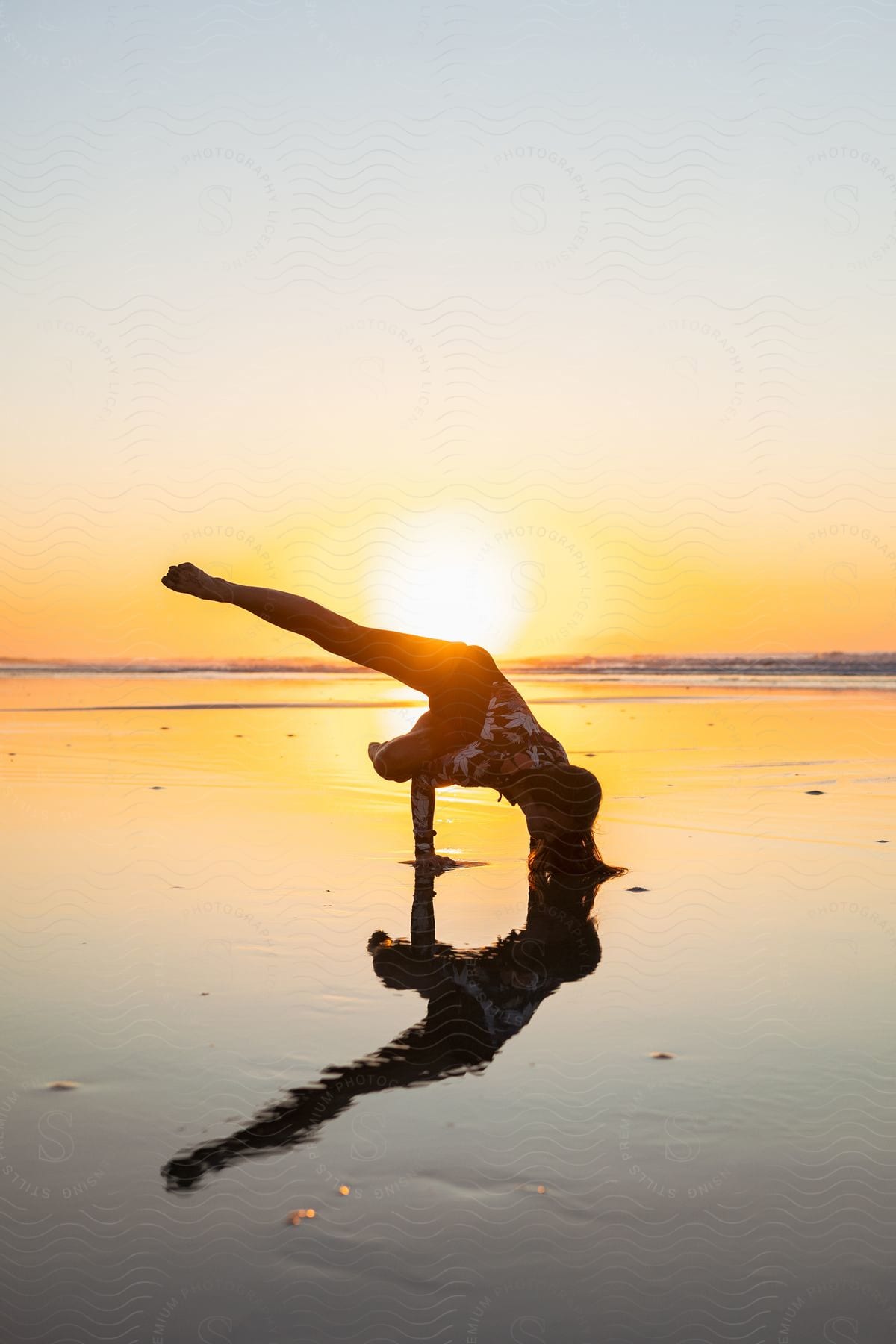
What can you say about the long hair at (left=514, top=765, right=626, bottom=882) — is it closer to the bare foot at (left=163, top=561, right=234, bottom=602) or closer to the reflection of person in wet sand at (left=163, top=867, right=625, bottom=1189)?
the reflection of person in wet sand at (left=163, top=867, right=625, bottom=1189)

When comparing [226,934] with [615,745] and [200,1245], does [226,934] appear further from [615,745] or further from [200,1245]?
[615,745]

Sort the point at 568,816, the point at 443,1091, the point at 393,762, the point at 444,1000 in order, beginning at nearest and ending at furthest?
the point at 443,1091, the point at 444,1000, the point at 568,816, the point at 393,762

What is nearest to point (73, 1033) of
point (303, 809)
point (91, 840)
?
point (91, 840)

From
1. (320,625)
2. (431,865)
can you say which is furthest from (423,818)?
(320,625)

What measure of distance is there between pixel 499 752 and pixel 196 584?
2502 mm

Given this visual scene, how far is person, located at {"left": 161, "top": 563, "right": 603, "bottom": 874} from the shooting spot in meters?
8.23

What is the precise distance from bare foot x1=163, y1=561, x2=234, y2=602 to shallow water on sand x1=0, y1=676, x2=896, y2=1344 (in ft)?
6.53

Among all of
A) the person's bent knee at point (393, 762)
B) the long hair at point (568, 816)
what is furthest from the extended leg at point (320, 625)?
the long hair at point (568, 816)

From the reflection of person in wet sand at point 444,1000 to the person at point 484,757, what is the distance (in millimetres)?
314

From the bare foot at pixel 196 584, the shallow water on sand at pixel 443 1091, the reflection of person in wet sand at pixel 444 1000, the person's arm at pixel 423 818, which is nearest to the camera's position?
the shallow water on sand at pixel 443 1091

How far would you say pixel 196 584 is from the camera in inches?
291

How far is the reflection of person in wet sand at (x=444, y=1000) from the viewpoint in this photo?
4.03 metres

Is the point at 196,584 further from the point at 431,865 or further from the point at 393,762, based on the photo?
the point at 431,865

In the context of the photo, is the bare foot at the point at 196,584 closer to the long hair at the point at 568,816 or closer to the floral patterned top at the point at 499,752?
the floral patterned top at the point at 499,752
